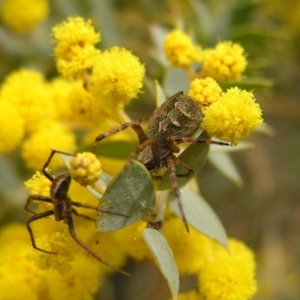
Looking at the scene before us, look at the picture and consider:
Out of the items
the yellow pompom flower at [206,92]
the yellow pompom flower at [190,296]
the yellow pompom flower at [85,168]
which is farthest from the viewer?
the yellow pompom flower at [190,296]

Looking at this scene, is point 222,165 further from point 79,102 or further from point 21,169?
point 21,169

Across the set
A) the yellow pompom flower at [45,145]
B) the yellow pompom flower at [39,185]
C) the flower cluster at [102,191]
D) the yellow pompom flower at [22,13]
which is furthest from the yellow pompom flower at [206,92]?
the yellow pompom flower at [22,13]

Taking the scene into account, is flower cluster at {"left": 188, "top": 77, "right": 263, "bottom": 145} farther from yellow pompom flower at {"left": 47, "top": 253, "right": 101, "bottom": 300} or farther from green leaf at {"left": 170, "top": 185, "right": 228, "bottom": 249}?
yellow pompom flower at {"left": 47, "top": 253, "right": 101, "bottom": 300}

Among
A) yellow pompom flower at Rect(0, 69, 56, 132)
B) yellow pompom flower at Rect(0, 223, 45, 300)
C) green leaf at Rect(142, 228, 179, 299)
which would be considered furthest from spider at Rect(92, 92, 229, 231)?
yellow pompom flower at Rect(0, 69, 56, 132)

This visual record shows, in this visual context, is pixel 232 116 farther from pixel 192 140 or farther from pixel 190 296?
pixel 190 296

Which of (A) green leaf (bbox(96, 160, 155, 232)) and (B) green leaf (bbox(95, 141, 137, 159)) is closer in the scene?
(A) green leaf (bbox(96, 160, 155, 232))

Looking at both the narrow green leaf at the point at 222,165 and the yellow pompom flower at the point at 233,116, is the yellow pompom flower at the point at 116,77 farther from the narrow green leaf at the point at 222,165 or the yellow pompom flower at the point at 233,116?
the narrow green leaf at the point at 222,165

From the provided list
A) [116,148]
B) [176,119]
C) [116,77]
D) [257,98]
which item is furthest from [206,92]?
[257,98]

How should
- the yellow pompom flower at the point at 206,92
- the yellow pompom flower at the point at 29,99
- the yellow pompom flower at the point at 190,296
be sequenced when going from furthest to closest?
the yellow pompom flower at the point at 29,99
the yellow pompom flower at the point at 190,296
the yellow pompom flower at the point at 206,92
